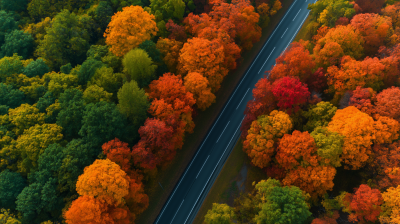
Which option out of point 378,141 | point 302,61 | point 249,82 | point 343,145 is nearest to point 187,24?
point 249,82

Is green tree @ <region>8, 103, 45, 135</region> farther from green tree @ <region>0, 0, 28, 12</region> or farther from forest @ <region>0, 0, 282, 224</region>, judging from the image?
green tree @ <region>0, 0, 28, 12</region>

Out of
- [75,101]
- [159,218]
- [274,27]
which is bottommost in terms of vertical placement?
[159,218]

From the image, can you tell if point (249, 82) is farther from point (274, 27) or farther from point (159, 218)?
point (159, 218)

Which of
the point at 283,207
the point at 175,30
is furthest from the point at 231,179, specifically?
the point at 175,30

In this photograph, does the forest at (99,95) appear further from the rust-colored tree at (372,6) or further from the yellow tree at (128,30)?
the rust-colored tree at (372,6)

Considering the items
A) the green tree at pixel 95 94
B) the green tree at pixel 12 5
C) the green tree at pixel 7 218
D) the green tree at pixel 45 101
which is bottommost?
the green tree at pixel 7 218

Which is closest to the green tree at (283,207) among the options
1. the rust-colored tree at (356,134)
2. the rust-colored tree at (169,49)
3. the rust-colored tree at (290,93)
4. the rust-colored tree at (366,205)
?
the rust-colored tree at (366,205)
